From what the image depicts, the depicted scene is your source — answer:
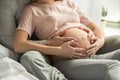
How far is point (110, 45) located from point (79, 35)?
0.24 metres

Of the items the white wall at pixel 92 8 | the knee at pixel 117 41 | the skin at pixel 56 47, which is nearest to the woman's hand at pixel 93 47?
the skin at pixel 56 47

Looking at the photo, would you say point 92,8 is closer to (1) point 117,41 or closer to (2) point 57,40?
(1) point 117,41

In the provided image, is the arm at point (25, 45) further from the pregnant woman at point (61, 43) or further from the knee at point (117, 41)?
the knee at point (117, 41)

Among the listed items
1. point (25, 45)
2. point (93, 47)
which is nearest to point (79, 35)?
point (93, 47)

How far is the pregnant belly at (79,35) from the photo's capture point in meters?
1.47

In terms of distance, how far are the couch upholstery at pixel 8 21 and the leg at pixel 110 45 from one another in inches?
22.6

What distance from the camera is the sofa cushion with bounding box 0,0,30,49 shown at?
1506mm

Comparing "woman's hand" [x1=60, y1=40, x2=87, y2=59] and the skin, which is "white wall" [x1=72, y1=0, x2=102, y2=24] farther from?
"woman's hand" [x1=60, y1=40, x2=87, y2=59]

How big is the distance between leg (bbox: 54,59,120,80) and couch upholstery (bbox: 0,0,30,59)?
342mm

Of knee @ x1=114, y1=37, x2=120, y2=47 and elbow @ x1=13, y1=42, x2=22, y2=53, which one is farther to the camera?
knee @ x1=114, y1=37, x2=120, y2=47

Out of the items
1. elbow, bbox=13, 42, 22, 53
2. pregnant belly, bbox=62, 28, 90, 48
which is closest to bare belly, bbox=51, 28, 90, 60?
pregnant belly, bbox=62, 28, 90, 48

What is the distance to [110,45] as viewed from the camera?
5.21 ft

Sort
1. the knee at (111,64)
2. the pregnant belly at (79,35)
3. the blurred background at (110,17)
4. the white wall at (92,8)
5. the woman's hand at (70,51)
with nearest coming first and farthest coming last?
the knee at (111,64)
the woman's hand at (70,51)
the pregnant belly at (79,35)
the white wall at (92,8)
the blurred background at (110,17)

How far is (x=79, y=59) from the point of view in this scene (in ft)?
4.48
